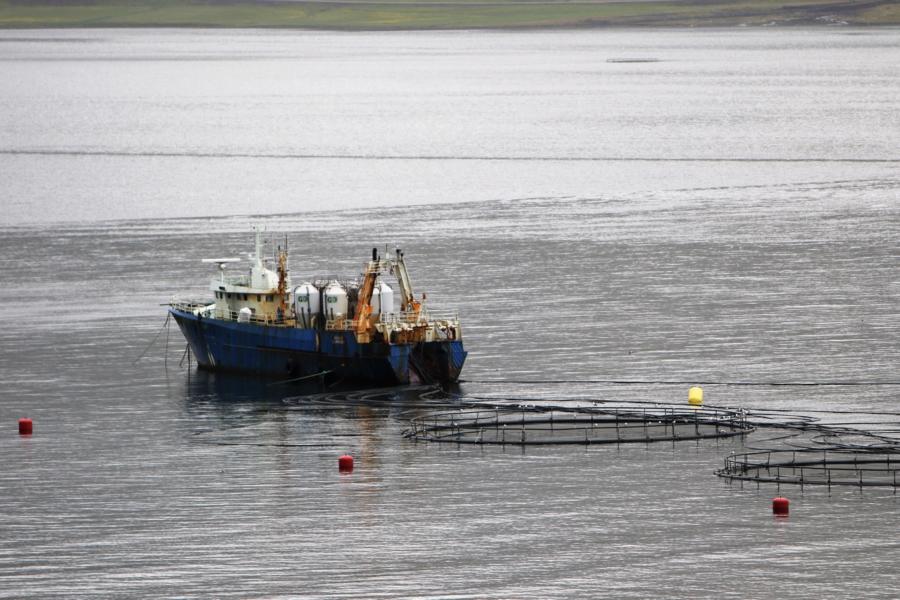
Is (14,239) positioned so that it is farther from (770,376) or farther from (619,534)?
(619,534)

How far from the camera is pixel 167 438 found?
95500 millimetres

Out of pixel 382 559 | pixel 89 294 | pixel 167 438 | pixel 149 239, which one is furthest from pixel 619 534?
pixel 149 239

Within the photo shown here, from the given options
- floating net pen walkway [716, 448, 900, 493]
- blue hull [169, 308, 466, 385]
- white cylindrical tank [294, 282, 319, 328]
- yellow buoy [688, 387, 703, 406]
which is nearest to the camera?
floating net pen walkway [716, 448, 900, 493]

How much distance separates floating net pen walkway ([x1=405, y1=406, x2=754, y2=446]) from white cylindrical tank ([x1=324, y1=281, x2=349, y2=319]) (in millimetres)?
13654

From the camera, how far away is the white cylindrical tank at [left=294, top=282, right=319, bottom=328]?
366 feet

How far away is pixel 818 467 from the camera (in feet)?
279

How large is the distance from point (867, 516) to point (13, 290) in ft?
298

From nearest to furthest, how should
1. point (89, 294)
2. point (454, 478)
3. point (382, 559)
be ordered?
point (382, 559), point (454, 478), point (89, 294)

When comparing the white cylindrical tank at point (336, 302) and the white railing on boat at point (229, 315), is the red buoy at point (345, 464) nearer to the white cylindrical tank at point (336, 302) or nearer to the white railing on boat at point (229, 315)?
the white cylindrical tank at point (336, 302)

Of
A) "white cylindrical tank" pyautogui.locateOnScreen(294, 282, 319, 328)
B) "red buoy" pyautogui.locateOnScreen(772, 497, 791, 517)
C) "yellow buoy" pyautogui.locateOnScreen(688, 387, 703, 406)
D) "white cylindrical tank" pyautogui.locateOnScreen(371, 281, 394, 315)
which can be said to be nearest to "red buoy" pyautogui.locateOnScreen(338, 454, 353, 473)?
"red buoy" pyautogui.locateOnScreen(772, 497, 791, 517)

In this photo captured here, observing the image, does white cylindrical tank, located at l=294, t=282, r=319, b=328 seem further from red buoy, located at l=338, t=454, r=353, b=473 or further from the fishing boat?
red buoy, located at l=338, t=454, r=353, b=473

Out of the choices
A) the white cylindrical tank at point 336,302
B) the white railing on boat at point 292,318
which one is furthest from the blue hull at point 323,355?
the white cylindrical tank at point 336,302

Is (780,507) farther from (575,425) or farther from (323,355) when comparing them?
(323,355)

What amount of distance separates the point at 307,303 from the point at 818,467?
3855 cm
